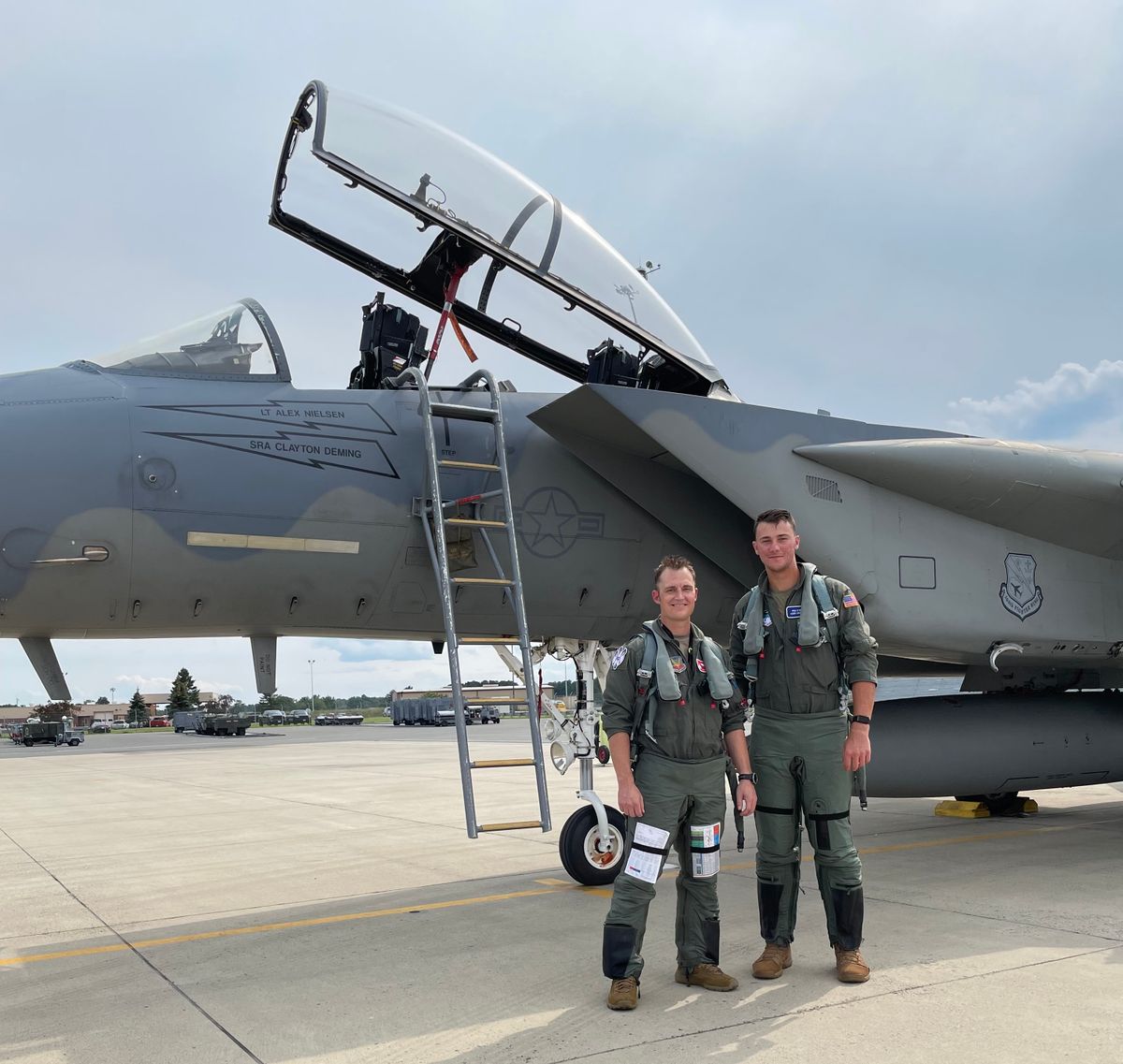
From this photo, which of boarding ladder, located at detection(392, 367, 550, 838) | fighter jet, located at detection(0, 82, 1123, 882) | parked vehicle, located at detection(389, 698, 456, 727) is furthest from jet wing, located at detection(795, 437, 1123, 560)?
parked vehicle, located at detection(389, 698, 456, 727)

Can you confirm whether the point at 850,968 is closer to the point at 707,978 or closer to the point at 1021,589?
the point at 707,978

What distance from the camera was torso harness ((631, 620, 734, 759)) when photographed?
3.88 m

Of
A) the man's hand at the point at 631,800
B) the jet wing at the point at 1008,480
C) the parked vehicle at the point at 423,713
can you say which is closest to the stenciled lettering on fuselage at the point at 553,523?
the jet wing at the point at 1008,480

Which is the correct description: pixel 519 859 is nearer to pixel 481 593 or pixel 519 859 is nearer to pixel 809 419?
pixel 481 593

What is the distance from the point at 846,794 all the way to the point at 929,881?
2603mm

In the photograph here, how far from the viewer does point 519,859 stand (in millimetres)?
7633

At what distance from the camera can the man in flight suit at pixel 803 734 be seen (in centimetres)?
404

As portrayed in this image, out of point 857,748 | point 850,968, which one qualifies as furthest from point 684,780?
point 850,968

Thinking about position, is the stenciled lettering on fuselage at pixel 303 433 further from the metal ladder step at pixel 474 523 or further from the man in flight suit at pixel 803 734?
the man in flight suit at pixel 803 734

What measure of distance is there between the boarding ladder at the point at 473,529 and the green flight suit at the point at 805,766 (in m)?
1.21

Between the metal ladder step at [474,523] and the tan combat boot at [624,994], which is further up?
the metal ladder step at [474,523]

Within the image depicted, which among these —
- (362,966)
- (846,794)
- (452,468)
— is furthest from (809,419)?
(362,966)

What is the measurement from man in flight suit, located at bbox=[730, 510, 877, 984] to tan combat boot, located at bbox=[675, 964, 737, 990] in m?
0.23

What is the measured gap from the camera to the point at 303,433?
206 inches
